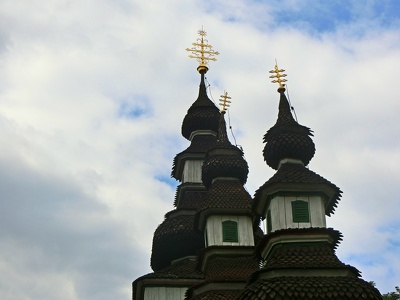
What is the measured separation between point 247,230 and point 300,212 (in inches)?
256

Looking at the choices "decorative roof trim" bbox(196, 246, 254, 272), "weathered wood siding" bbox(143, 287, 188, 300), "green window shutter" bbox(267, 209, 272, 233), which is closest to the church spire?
"green window shutter" bbox(267, 209, 272, 233)

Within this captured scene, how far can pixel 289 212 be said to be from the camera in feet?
78.1

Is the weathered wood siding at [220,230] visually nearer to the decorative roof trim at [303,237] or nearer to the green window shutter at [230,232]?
the green window shutter at [230,232]

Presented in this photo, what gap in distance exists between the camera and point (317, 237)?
22.9m

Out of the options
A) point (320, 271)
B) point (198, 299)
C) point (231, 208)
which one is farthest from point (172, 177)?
point (320, 271)

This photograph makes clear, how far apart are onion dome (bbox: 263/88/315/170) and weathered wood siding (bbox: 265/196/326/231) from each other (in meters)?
2.03

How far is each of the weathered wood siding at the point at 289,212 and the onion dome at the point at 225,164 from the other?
792cm

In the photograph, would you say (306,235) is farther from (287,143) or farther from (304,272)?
(287,143)

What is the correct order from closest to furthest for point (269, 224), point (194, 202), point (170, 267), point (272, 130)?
1. point (269, 224)
2. point (272, 130)
3. point (170, 267)
4. point (194, 202)

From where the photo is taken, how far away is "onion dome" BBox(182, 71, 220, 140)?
3994cm

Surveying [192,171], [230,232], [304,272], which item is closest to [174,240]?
[230,232]

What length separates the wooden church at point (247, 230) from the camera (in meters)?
21.6

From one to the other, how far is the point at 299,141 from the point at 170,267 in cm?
1076

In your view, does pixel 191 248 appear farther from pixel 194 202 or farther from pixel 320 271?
pixel 320 271
